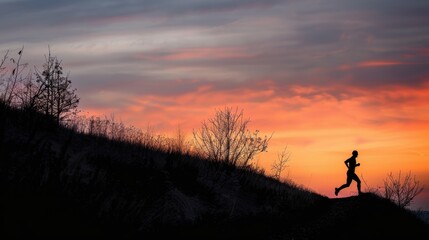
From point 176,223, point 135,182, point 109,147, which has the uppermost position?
point 109,147

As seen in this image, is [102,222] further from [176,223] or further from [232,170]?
[232,170]

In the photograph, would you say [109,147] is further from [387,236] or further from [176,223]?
[387,236]

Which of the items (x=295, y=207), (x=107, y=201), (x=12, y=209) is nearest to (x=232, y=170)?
(x=295, y=207)

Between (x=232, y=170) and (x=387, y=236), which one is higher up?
(x=232, y=170)

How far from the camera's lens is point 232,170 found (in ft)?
86.6

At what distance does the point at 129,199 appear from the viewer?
24.7 feet

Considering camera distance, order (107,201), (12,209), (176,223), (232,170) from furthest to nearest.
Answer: (232,170)
(176,223)
(107,201)
(12,209)

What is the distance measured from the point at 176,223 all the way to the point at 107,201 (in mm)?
4785

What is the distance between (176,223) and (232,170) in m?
14.1

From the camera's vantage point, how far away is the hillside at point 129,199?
6363 mm

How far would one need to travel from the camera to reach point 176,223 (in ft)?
40.8

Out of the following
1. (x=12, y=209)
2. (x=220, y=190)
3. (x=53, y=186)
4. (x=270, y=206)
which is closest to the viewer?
(x=12, y=209)

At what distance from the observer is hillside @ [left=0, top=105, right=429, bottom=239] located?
251 inches

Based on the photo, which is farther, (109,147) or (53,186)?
(109,147)
